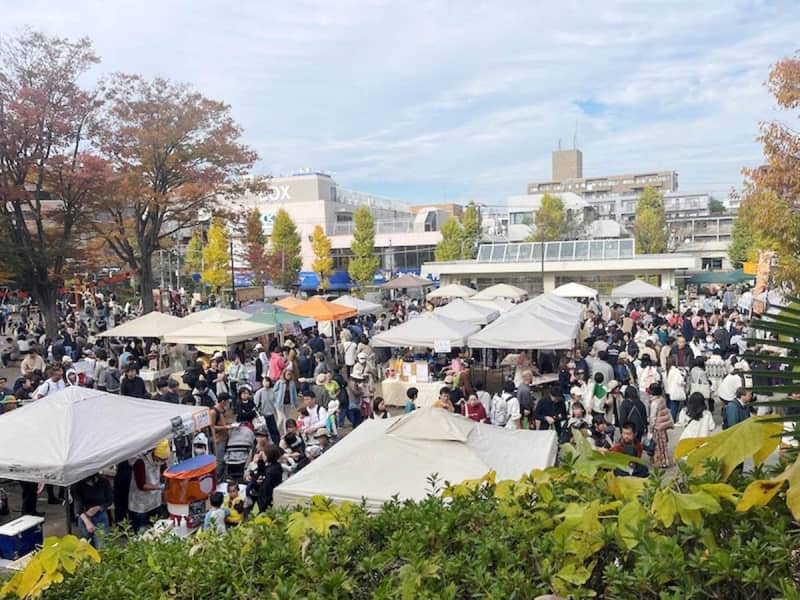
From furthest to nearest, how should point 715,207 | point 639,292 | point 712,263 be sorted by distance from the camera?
point 715,207 → point 712,263 → point 639,292

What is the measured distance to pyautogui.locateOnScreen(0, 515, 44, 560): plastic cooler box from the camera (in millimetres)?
5707

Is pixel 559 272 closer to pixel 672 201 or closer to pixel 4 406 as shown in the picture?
pixel 4 406

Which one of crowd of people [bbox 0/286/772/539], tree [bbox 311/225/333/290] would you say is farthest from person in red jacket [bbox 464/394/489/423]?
tree [bbox 311/225/333/290]

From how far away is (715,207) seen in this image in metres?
72.4

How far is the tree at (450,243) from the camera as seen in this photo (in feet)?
140

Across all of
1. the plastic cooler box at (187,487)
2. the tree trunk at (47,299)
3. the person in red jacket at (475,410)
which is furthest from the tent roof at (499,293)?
the plastic cooler box at (187,487)

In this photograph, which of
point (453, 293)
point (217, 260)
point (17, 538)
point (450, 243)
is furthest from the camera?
point (450, 243)

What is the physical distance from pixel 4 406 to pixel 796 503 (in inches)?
428

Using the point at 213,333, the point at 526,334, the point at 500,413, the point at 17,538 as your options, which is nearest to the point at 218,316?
the point at 213,333

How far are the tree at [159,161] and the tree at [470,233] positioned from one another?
23.2 metres

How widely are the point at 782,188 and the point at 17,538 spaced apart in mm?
10670

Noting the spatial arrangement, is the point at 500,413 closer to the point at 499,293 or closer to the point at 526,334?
the point at 526,334

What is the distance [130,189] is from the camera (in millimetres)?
19766

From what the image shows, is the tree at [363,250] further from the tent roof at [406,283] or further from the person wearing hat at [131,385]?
the person wearing hat at [131,385]
